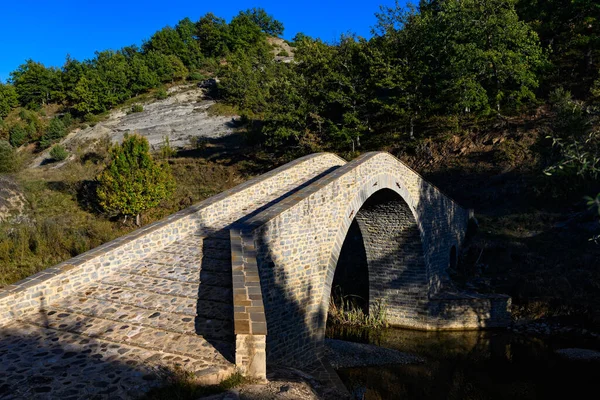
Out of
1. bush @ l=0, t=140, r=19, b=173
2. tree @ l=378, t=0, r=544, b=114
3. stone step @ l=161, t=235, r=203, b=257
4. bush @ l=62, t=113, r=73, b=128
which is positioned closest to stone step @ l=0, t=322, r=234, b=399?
stone step @ l=161, t=235, r=203, b=257

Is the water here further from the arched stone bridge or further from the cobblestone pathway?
the cobblestone pathway

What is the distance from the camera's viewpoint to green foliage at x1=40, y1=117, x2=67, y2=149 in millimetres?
35438

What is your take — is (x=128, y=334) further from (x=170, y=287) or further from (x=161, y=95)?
(x=161, y=95)

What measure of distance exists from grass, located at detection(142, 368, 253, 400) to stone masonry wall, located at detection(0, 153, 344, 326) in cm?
307

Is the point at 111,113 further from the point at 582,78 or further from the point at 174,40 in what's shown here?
the point at 582,78

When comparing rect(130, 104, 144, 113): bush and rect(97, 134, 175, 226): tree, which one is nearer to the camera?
rect(97, 134, 175, 226): tree

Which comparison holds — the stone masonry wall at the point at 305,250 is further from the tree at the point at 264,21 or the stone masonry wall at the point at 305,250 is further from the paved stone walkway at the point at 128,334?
the tree at the point at 264,21

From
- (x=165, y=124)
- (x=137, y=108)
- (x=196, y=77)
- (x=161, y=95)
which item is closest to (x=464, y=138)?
(x=165, y=124)

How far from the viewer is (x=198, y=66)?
2185 inches

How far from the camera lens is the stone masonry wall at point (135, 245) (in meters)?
5.85

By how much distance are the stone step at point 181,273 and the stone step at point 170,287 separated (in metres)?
0.11

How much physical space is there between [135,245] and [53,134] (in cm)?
3536

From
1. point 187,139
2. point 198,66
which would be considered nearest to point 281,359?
point 187,139

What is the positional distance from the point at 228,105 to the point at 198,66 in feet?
65.3
